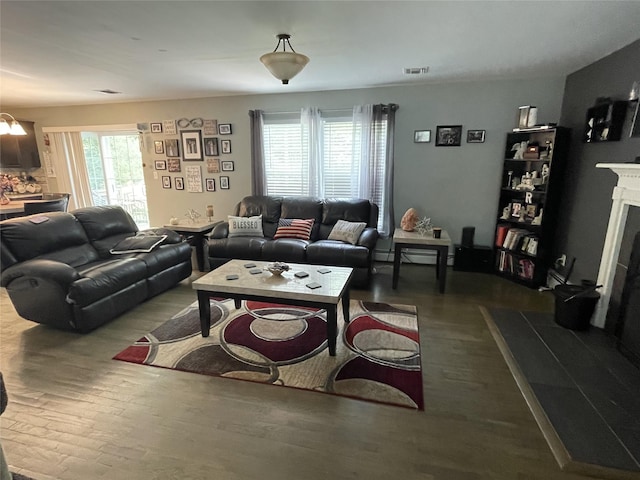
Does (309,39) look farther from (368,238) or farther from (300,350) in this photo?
(300,350)

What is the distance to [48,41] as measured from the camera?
8.90 feet

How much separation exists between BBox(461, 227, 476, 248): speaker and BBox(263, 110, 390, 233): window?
110 cm

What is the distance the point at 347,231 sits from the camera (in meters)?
4.03

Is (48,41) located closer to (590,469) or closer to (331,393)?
(331,393)

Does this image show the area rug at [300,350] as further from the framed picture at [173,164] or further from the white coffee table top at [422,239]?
the framed picture at [173,164]

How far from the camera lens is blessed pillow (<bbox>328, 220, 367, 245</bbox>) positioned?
3951mm

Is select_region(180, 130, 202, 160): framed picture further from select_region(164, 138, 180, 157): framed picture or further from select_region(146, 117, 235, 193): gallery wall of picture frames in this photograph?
select_region(164, 138, 180, 157): framed picture

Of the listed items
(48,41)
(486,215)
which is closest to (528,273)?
(486,215)

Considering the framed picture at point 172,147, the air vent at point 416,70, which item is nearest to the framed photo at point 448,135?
the air vent at point 416,70

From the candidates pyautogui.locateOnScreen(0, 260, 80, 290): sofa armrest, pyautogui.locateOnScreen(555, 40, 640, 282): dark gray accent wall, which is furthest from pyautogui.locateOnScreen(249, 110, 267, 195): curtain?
pyautogui.locateOnScreen(555, 40, 640, 282): dark gray accent wall

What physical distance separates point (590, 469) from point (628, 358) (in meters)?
1.31

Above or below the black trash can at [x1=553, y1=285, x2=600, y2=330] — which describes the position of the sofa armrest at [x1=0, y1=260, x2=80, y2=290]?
above

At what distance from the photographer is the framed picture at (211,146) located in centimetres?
520

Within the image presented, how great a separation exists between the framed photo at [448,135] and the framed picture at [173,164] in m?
4.20
